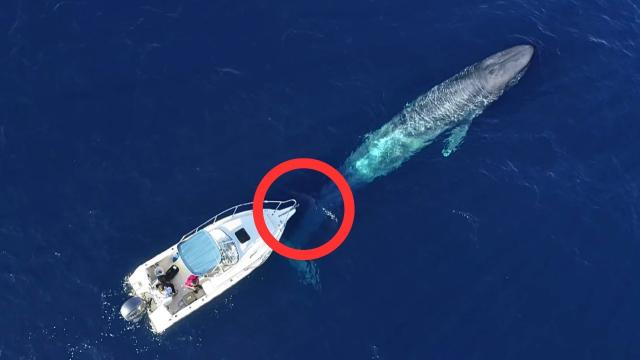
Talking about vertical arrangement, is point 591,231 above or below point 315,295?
above

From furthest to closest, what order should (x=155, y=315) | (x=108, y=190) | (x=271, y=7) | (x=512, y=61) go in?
(x=271, y=7)
(x=512, y=61)
(x=108, y=190)
(x=155, y=315)

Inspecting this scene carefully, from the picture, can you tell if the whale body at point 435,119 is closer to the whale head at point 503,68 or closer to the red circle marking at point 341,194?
the whale head at point 503,68

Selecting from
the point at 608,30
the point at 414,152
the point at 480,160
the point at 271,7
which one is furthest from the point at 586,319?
the point at 271,7

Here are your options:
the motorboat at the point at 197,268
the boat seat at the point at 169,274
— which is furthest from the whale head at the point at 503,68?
the boat seat at the point at 169,274

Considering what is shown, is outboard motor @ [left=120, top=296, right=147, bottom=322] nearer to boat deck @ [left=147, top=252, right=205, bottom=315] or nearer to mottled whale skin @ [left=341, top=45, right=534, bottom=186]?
boat deck @ [left=147, top=252, right=205, bottom=315]

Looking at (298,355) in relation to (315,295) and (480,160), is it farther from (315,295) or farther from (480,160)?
(480,160)

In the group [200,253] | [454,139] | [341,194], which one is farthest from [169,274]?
[454,139]

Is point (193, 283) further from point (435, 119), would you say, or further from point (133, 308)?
point (435, 119)
